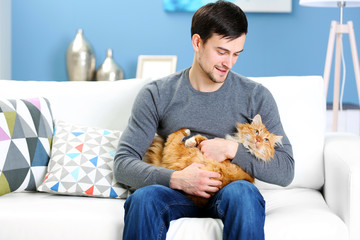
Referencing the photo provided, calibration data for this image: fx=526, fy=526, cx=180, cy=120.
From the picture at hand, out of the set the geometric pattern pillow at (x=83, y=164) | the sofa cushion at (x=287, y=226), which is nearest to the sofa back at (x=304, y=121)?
the sofa cushion at (x=287, y=226)

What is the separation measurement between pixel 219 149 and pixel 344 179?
1.40ft

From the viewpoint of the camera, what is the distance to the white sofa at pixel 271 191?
164cm

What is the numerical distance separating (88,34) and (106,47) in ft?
0.59

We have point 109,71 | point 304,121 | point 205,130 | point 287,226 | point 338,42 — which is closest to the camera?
point 287,226

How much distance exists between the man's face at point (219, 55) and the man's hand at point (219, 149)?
0.78 ft

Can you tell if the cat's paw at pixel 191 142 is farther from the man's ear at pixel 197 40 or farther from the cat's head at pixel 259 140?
the man's ear at pixel 197 40

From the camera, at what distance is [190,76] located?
6.43ft

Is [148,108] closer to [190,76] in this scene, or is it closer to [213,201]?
[190,76]

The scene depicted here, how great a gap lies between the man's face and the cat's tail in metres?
0.30

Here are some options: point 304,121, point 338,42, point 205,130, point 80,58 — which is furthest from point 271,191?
point 80,58

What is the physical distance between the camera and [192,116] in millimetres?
1888

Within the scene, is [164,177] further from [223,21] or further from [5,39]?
[5,39]

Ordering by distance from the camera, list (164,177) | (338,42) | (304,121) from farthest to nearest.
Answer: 1. (338,42)
2. (304,121)
3. (164,177)

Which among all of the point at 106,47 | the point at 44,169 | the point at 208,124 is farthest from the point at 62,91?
the point at 106,47
